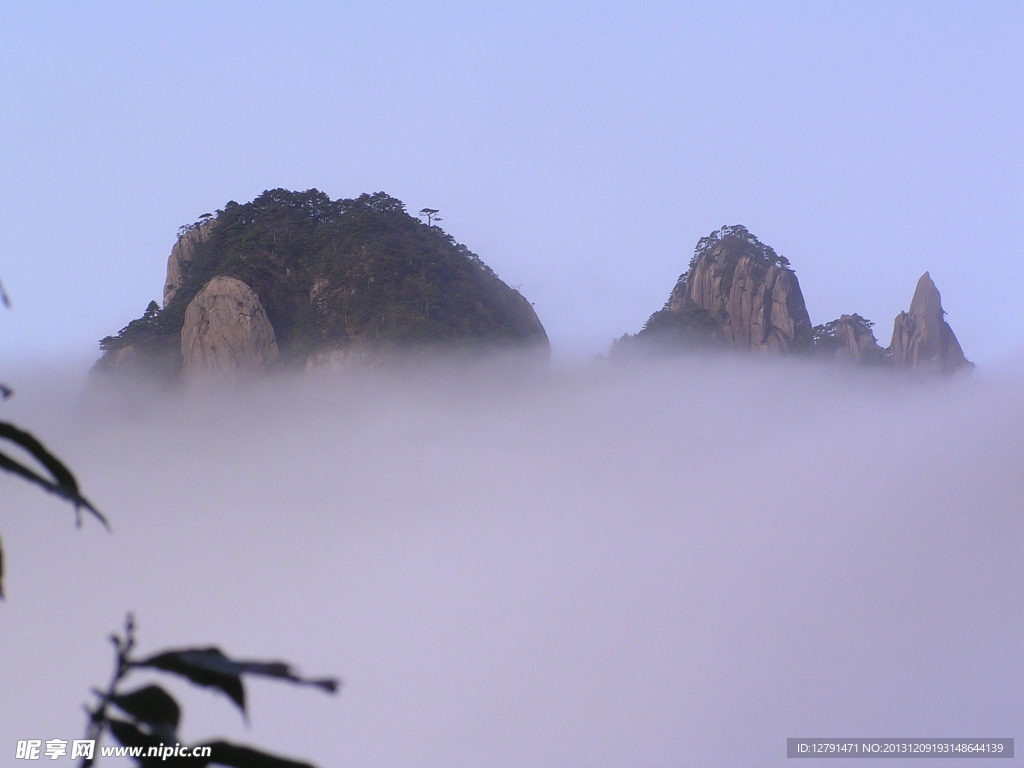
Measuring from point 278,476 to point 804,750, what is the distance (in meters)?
35.8

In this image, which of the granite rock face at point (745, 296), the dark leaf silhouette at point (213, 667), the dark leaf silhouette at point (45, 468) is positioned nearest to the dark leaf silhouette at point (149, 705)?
the dark leaf silhouette at point (213, 667)

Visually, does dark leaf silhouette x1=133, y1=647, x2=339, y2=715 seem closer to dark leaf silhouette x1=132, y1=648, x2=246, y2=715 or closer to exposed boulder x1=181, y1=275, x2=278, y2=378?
dark leaf silhouette x1=132, y1=648, x2=246, y2=715

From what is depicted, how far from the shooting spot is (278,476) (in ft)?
283

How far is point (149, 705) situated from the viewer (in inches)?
62.2

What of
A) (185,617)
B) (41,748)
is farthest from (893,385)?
(41,748)

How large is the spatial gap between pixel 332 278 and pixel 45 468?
67798mm

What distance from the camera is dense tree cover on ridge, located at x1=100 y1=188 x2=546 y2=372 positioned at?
68188 mm

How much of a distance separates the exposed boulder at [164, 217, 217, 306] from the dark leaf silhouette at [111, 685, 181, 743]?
231 feet

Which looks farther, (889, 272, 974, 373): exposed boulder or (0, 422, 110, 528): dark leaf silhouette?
(889, 272, 974, 373): exposed boulder

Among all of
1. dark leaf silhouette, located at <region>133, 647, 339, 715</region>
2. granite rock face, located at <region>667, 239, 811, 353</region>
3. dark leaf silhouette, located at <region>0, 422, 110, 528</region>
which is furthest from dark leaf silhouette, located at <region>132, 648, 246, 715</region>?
granite rock face, located at <region>667, 239, 811, 353</region>

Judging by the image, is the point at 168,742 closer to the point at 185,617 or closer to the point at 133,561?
the point at 185,617

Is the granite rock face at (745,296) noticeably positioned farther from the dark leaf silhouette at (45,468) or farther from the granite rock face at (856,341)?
the dark leaf silhouette at (45,468)

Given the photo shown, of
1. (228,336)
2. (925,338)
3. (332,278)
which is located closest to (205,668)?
(228,336)

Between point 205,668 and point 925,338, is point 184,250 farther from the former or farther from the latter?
point 205,668
